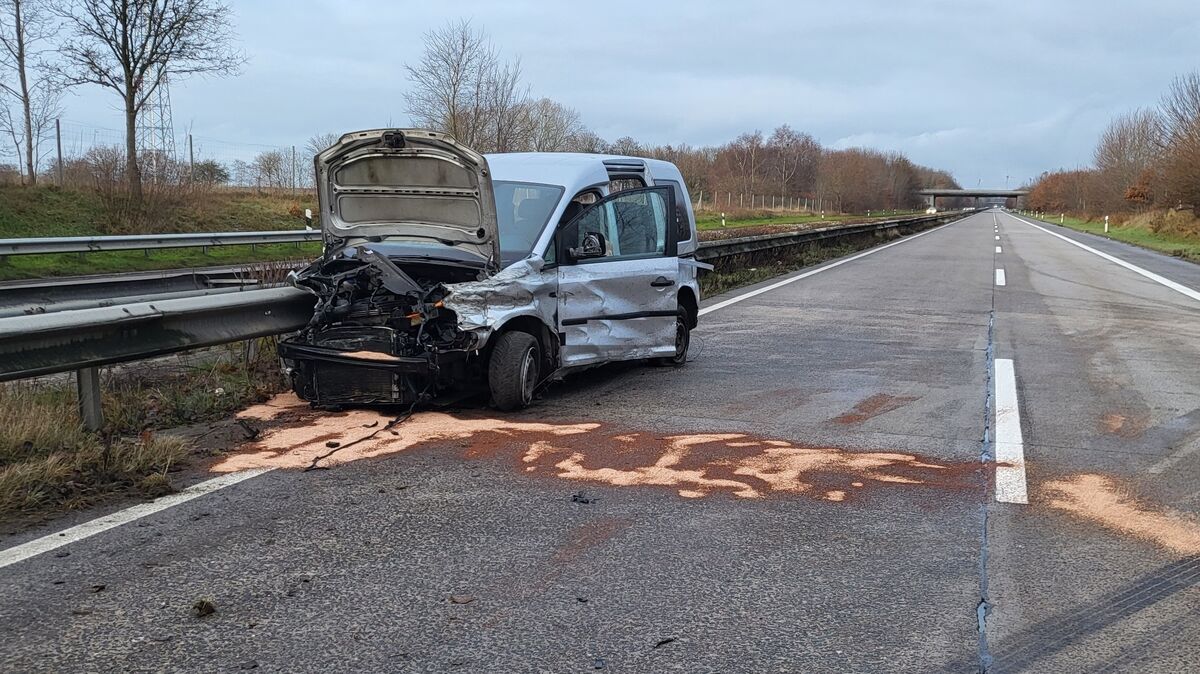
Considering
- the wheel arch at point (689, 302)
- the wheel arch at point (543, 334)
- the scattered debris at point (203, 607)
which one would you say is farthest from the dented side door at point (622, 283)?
the scattered debris at point (203, 607)

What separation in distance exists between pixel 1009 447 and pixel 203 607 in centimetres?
499

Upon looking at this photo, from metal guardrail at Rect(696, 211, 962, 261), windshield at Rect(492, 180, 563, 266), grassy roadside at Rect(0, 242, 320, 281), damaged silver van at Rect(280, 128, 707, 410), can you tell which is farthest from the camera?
grassy roadside at Rect(0, 242, 320, 281)

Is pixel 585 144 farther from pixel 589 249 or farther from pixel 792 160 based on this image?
pixel 792 160

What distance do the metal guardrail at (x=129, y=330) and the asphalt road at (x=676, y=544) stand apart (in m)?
0.74

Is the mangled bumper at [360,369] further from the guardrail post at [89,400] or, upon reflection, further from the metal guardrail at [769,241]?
the metal guardrail at [769,241]

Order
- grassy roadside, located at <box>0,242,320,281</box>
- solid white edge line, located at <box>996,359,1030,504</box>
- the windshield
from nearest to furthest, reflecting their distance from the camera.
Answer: solid white edge line, located at <box>996,359,1030,504</box>
the windshield
grassy roadside, located at <box>0,242,320,281</box>

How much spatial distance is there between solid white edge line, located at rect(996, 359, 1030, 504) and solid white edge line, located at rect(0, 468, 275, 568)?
4.20 metres

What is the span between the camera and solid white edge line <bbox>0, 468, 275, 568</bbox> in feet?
13.4

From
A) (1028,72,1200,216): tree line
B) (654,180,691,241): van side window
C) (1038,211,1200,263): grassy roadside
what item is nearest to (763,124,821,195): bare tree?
(1028,72,1200,216): tree line

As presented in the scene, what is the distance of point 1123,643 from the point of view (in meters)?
3.37

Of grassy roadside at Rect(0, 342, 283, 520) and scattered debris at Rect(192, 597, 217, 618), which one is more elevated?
grassy roadside at Rect(0, 342, 283, 520)

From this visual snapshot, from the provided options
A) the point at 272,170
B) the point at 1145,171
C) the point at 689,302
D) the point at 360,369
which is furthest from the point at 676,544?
the point at 1145,171

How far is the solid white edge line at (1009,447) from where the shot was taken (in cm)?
520

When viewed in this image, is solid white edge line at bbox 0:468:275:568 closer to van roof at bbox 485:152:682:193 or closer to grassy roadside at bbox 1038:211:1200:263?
van roof at bbox 485:152:682:193
